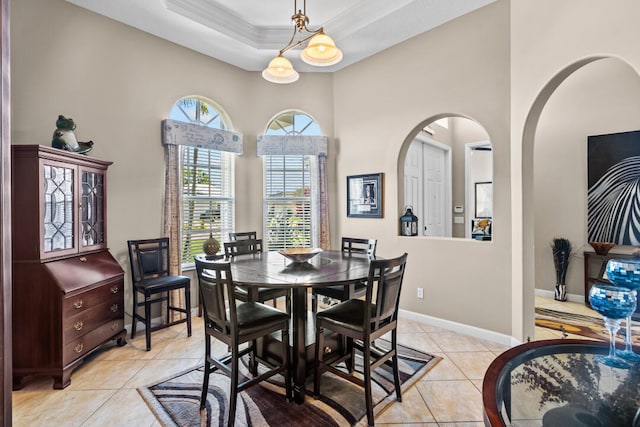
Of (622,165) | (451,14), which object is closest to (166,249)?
(451,14)

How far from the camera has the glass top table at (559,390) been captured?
963mm

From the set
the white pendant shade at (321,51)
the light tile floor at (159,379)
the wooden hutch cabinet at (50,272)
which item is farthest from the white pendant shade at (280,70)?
the light tile floor at (159,379)

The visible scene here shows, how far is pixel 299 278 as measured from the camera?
2098 mm

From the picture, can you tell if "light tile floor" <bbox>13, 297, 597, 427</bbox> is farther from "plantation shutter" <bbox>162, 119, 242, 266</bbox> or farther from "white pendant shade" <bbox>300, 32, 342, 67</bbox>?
"white pendant shade" <bbox>300, 32, 342, 67</bbox>

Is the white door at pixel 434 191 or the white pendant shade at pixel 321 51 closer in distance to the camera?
the white pendant shade at pixel 321 51

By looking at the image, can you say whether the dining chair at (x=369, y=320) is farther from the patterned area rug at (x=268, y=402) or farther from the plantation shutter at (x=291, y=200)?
the plantation shutter at (x=291, y=200)

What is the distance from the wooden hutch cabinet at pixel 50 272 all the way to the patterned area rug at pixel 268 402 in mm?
770

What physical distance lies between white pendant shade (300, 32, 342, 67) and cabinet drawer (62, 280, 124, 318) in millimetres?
2740

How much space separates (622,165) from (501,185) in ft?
7.48

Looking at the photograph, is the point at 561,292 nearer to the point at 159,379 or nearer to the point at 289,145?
the point at 289,145

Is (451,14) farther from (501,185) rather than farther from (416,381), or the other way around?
(416,381)

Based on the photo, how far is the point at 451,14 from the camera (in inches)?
130

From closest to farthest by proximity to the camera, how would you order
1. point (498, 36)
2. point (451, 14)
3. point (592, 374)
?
1. point (592, 374)
2. point (498, 36)
3. point (451, 14)

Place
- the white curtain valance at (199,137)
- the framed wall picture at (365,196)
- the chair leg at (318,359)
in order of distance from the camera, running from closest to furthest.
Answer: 1. the chair leg at (318,359)
2. the white curtain valance at (199,137)
3. the framed wall picture at (365,196)
